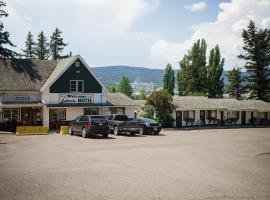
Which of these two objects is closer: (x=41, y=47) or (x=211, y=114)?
(x=211, y=114)

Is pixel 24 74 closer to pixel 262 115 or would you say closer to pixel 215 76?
pixel 262 115

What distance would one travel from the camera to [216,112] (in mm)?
55500

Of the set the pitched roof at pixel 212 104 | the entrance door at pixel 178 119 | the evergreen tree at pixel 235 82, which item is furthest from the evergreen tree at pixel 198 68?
the entrance door at pixel 178 119

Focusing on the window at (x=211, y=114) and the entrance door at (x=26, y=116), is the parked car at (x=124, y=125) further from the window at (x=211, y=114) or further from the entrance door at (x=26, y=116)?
the window at (x=211, y=114)

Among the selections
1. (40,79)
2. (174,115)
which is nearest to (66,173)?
(40,79)

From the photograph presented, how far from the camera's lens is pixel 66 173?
44.5 feet

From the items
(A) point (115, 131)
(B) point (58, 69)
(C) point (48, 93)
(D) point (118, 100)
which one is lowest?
(A) point (115, 131)

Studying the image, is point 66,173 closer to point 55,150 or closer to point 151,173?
point 151,173

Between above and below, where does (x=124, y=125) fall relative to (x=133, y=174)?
above

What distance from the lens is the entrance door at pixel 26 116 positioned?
3897cm

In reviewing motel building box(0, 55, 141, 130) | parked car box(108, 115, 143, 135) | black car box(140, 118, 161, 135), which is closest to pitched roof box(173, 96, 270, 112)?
motel building box(0, 55, 141, 130)

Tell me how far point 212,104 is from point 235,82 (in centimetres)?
2725

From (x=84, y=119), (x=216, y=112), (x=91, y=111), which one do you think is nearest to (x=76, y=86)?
(x=91, y=111)

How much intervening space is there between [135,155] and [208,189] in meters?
7.88
